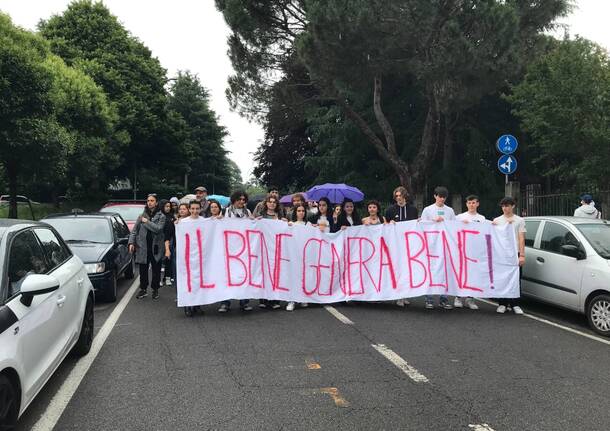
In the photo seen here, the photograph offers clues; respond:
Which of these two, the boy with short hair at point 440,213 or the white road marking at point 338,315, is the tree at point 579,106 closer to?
the boy with short hair at point 440,213

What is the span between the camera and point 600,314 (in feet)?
22.9

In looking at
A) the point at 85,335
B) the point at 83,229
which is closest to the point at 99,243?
the point at 83,229

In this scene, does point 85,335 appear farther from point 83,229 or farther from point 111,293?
point 83,229

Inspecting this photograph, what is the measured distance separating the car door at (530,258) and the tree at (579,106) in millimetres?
4419

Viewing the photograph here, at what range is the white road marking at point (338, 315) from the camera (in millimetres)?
7521

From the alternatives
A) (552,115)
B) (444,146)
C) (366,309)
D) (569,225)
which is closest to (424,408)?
(366,309)

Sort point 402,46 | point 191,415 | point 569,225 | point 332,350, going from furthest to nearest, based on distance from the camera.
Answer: point 402,46, point 569,225, point 332,350, point 191,415

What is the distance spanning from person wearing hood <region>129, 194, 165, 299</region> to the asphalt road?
1.63 meters

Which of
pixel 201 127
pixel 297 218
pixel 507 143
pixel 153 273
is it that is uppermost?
pixel 201 127

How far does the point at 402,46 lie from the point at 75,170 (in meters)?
15.3

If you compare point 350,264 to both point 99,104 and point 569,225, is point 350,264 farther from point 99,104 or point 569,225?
point 99,104

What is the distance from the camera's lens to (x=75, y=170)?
24.7 m

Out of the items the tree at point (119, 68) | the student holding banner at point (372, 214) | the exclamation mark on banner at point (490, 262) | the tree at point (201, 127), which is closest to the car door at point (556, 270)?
the exclamation mark on banner at point (490, 262)

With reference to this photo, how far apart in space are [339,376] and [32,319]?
8.65ft
